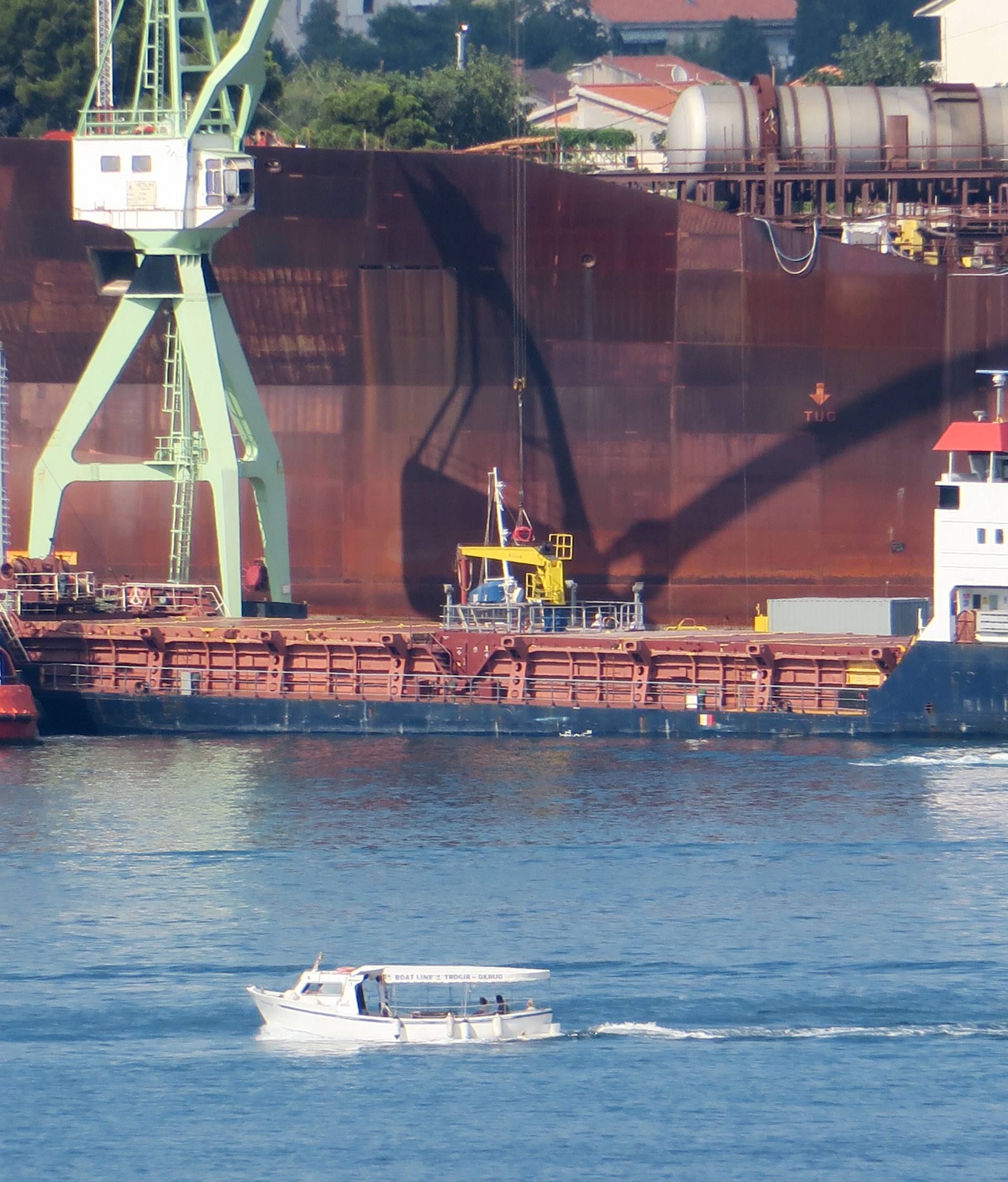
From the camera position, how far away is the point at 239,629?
35125 millimetres

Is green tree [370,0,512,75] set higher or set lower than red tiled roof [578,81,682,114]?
higher

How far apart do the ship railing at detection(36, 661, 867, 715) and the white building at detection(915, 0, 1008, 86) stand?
38.1 m

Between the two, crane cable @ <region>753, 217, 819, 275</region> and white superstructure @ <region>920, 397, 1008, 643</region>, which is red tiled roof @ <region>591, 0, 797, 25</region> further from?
white superstructure @ <region>920, 397, 1008, 643</region>

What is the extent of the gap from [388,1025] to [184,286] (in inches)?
727

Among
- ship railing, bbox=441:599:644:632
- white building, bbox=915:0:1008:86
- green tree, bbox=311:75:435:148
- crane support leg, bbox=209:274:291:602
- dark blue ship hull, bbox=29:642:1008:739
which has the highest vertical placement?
white building, bbox=915:0:1008:86

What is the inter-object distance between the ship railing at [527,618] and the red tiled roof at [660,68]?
57.3 metres

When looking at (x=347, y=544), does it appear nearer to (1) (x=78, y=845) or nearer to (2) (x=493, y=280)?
(2) (x=493, y=280)

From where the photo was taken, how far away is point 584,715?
3406cm

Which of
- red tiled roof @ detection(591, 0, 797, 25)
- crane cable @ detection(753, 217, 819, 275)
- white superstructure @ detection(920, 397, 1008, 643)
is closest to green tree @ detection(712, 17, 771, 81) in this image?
red tiled roof @ detection(591, 0, 797, 25)

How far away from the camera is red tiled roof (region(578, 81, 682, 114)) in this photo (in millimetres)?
79438

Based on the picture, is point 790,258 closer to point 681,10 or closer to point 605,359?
point 605,359

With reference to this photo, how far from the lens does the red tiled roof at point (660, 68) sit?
3585 inches

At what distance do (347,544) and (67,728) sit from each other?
23.0 ft

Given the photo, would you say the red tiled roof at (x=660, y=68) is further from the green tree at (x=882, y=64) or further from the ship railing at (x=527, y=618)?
the ship railing at (x=527, y=618)
